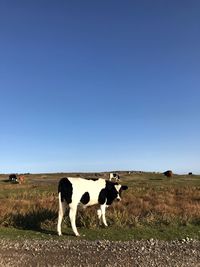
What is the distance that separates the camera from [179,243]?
52.6 feet

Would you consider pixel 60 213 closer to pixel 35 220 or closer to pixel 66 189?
pixel 66 189

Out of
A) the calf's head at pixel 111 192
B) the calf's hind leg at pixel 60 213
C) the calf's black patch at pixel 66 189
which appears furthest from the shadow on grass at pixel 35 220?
the calf's head at pixel 111 192

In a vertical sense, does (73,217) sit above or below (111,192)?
below

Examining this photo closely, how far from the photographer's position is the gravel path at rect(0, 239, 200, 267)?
12969mm

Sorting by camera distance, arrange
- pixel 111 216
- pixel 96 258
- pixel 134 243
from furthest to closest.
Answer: pixel 111 216
pixel 134 243
pixel 96 258

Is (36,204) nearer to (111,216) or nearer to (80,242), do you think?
(111,216)

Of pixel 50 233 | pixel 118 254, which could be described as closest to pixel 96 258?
pixel 118 254

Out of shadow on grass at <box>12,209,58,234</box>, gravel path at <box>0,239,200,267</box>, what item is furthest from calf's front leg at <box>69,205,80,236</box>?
shadow on grass at <box>12,209,58,234</box>

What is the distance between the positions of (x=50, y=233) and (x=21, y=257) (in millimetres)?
4681

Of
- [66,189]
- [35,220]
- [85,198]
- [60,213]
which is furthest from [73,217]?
[35,220]

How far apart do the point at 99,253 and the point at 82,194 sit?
5.08 m

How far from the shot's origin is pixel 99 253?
557 inches

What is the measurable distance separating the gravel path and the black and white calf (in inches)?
88.4

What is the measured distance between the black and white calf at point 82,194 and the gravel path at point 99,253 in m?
2.24
